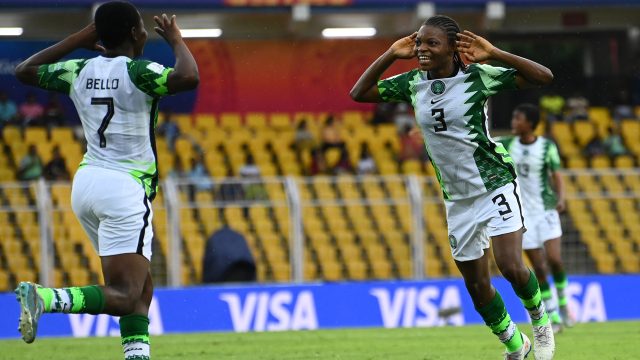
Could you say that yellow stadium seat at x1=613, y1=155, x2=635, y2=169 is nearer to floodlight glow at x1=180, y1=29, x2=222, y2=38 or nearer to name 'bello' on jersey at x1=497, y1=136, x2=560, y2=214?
floodlight glow at x1=180, y1=29, x2=222, y2=38

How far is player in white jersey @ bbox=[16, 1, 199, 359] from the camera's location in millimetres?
7543

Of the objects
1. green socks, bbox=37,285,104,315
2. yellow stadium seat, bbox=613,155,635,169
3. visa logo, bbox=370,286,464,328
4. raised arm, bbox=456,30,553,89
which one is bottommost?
visa logo, bbox=370,286,464,328

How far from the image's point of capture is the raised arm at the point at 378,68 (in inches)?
348

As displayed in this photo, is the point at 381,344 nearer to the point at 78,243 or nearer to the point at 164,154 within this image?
the point at 78,243

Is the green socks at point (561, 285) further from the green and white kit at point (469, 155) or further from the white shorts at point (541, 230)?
the green and white kit at point (469, 155)

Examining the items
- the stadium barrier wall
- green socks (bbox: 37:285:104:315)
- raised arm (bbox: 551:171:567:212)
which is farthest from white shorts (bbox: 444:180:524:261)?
the stadium barrier wall

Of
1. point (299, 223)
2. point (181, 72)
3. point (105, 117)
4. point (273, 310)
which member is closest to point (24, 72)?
point (105, 117)

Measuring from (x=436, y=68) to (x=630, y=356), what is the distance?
3.62 m

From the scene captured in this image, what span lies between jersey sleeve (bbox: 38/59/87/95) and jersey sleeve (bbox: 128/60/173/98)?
1.49 ft

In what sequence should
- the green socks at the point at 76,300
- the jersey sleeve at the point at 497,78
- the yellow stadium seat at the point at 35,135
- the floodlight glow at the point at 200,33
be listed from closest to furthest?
the green socks at the point at 76,300 < the jersey sleeve at the point at 497,78 < the yellow stadium seat at the point at 35,135 < the floodlight glow at the point at 200,33

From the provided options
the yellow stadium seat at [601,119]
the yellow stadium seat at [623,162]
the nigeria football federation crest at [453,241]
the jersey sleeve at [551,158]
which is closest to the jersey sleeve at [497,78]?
the nigeria football federation crest at [453,241]

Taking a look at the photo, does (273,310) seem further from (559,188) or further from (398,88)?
(398,88)

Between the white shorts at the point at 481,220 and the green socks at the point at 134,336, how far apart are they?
2257 mm

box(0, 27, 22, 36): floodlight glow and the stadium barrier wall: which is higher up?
box(0, 27, 22, 36): floodlight glow
